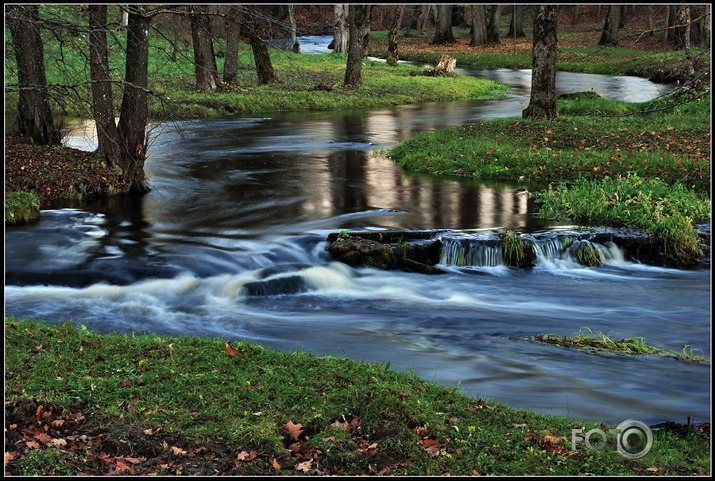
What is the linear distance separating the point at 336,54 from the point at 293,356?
Answer: 134 ft

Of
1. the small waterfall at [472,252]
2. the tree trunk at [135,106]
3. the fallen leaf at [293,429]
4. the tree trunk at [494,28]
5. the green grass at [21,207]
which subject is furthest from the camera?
the tree trunk at [494,28]

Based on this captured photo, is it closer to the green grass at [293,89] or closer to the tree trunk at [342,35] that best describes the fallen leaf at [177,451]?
the green grass at [293,89]

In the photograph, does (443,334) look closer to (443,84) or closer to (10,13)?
(10,13)

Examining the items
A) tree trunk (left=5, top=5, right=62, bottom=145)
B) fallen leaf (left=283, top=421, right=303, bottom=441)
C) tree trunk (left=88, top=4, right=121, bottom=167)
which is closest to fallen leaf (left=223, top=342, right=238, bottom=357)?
fallen leaf (left=283, top=421, right=303, bottom=441)

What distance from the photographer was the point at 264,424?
5.80m

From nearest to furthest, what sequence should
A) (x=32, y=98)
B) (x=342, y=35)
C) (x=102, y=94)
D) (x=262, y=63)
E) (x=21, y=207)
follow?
(x=21, y=207), (x=102, y=94), (x=32, y=98), (x=262, y=63), (x=342, y=35)

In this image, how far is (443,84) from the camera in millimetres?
36156

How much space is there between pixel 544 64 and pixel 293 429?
17440 mm

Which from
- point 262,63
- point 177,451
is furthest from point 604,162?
point 262,63

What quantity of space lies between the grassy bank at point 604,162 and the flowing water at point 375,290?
2.67ft

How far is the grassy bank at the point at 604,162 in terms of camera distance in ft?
43.9

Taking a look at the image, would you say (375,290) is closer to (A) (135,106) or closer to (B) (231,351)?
(B) (231,351)

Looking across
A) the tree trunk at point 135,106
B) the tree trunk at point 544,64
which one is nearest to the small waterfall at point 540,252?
the tree trunk at point 135,106

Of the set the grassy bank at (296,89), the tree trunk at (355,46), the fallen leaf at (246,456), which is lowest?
the fallen leaf at (246,456)
